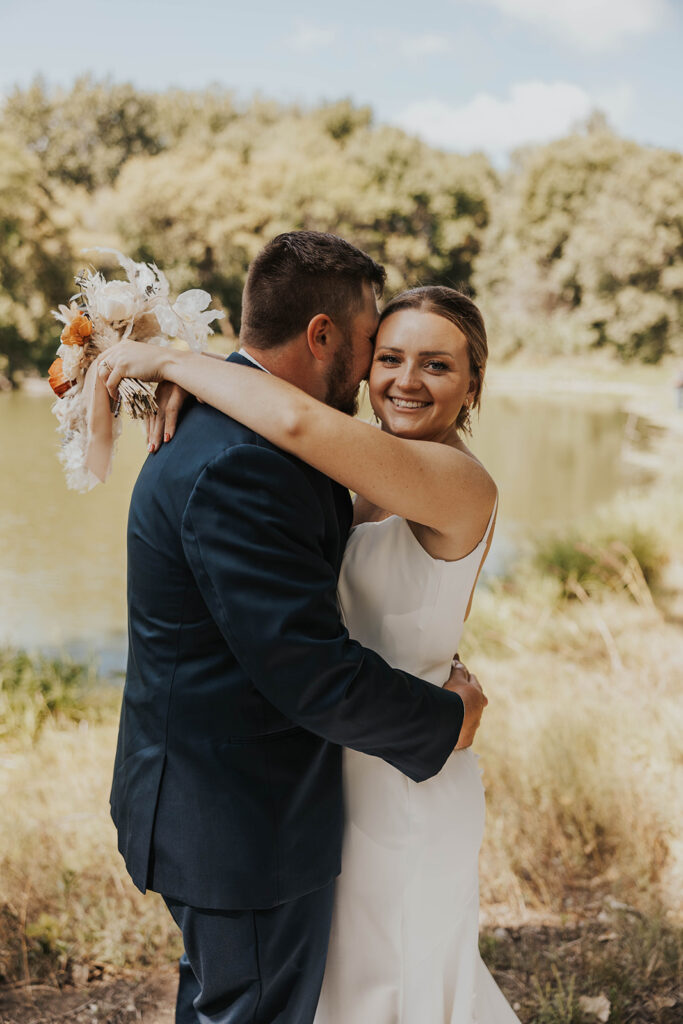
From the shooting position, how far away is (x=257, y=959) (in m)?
1.52

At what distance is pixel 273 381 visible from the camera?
1.48m

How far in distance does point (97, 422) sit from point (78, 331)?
18 cm

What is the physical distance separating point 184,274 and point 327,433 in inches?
1139

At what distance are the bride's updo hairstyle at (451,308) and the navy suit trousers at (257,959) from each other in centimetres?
117

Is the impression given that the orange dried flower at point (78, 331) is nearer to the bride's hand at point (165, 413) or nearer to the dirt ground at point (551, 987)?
the bride's hand at point (165, 413)

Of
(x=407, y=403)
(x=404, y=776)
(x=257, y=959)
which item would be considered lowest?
(x=257, y=959)

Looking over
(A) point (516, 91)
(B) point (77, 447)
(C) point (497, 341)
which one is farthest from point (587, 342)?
(A) point (516, 91)

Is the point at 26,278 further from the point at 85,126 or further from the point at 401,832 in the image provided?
the point at 85,126

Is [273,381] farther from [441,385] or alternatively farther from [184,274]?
[184,274]

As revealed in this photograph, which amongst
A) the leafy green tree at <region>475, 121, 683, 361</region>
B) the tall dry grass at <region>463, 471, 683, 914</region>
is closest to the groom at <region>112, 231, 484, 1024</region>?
the tall dry grass at <region>463, 471, 683, 914</region>

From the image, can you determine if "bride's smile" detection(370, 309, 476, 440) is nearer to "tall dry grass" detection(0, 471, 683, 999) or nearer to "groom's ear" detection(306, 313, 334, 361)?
"groom's ear" detection(306, 313, 334, 361)

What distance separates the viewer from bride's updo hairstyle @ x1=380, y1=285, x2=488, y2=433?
1.78 metres

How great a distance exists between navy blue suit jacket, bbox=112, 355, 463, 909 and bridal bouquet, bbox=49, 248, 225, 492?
204mm

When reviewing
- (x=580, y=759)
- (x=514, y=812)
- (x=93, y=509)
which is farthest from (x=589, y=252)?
(x=514, y=812)
